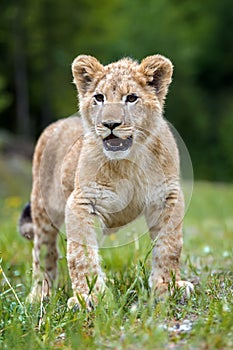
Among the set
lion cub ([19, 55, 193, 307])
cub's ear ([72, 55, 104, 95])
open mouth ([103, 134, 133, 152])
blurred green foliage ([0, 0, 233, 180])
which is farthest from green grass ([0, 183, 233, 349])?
blurred green foliage ([0, 0, 233, 180])

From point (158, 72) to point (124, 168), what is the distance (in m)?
0.70

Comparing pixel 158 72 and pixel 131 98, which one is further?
pixel 158 72

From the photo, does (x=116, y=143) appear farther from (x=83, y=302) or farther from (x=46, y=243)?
(x=46, y=243)

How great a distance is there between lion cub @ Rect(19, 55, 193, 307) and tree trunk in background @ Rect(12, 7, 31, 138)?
74.7 feet

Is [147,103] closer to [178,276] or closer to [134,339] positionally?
[178,276]

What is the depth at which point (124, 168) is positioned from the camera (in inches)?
199

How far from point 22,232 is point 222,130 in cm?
2853

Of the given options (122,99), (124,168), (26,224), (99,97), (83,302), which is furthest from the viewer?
(26,224)

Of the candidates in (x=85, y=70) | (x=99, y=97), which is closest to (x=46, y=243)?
(x=85, y=70)

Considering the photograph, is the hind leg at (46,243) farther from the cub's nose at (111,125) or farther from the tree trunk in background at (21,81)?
the tree trunk in background at (21,81)

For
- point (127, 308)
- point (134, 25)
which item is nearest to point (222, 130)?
point (134, 25)

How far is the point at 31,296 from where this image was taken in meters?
5.38

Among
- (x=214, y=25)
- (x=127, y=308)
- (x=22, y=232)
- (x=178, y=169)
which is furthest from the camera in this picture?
(x=214, y=25)

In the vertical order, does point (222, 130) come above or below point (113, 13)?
below
